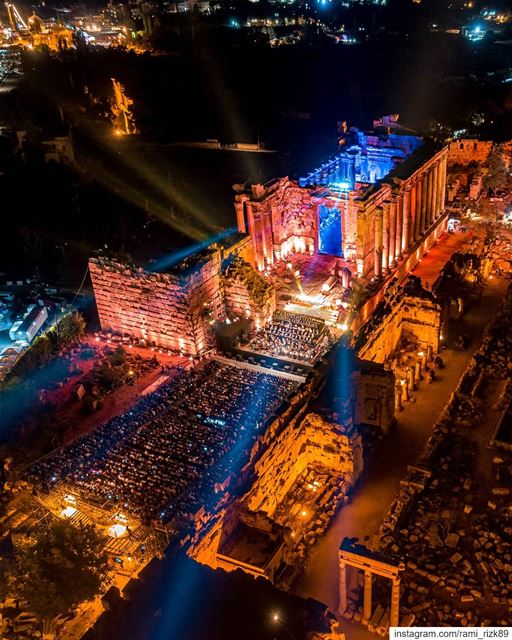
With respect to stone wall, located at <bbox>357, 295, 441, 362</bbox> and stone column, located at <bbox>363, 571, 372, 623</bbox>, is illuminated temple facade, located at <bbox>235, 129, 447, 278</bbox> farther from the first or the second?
stone column, located at <bbox>363, 571, 372, 623</bbox>

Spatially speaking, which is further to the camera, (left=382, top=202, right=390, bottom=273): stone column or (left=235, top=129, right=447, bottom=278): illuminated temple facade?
(left=235, top=129, right=447, bottom=278): illuminated temple facade

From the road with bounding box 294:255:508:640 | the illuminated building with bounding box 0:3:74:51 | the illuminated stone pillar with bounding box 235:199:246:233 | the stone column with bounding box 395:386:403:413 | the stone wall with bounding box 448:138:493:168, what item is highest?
the illuminated building with bounding box 0:3:74:51

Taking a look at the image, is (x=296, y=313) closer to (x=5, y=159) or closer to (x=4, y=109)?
(x=5, y=159)

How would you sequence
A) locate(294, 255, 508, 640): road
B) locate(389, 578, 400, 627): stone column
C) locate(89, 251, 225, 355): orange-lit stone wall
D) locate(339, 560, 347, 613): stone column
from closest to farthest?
locate(389, 578, 400, 627): stone column, locate(339, 560, 347, 613): stone column, locate(294, 255, 508, 640): road, locate(89, 251, 225, 355): orange-lit stone wall

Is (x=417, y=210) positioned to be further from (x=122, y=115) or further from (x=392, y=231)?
(x=122, y=115)

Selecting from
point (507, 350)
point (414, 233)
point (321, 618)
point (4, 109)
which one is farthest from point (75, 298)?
point (4, 109)

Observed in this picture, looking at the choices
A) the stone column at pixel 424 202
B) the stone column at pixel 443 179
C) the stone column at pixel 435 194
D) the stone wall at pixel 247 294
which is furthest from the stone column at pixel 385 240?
the stone column at pixel 443 179

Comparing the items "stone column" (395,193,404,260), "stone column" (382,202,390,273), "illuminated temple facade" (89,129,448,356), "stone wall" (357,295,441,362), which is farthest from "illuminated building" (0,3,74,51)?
"stone wall" (357,295,441,362)

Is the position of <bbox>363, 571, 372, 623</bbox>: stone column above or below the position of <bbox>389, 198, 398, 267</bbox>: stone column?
below
